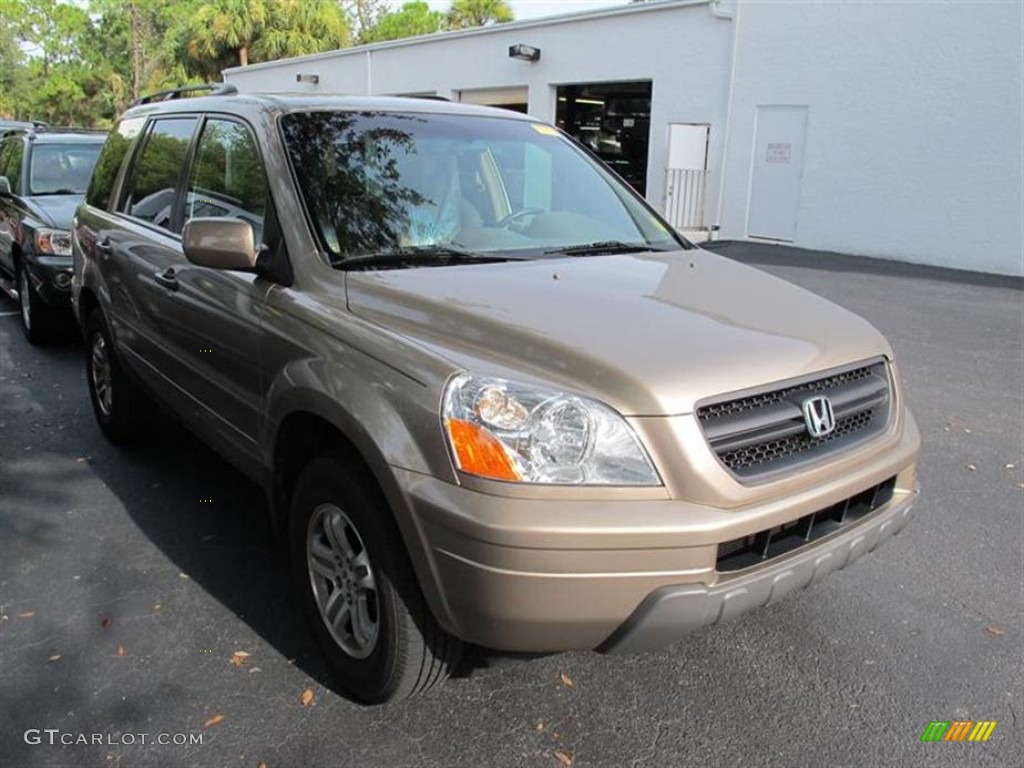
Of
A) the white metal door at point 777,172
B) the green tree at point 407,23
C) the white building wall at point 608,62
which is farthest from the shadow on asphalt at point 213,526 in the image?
the green tree at point 407,23

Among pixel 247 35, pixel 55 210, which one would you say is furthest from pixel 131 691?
pixel 247 35

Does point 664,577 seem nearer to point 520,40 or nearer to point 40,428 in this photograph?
point 40,428

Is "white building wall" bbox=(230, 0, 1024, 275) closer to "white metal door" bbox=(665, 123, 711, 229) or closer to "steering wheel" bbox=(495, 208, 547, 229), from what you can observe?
"white metal door" bbox=(665, 123, 711, 229)

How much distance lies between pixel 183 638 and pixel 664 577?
1.86 meters

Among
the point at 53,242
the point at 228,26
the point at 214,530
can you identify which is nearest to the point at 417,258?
the point at 214,530

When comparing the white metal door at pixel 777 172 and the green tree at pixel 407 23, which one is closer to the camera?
the white metal door at pixel 777 172

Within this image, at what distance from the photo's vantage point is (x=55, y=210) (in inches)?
289

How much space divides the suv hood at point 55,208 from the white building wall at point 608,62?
891 cm

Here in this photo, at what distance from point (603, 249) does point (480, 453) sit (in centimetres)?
151

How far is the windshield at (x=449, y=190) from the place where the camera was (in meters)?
3.06

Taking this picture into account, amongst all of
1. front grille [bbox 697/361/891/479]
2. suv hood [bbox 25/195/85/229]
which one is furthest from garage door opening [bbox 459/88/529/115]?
front grille [bbox 697/361/891/479]

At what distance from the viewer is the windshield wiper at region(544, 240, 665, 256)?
10.8ft

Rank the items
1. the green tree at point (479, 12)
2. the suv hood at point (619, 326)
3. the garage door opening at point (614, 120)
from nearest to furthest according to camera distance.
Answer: the suv hood at point (619, 326)
the garage door opening at point (614, 120)
the green tree at point (479, 12)

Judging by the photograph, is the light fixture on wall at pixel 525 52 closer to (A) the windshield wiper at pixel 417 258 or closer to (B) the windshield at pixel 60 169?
(B) the windshield at pixel 60 169
